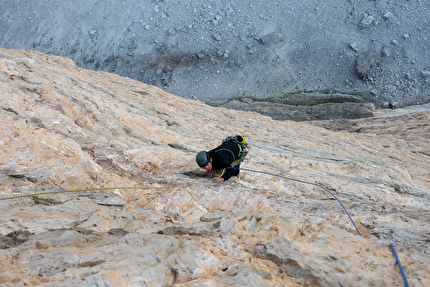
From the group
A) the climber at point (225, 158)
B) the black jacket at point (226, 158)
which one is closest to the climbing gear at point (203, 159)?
the climber at point (225, 158)

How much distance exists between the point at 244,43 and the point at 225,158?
24217 mm

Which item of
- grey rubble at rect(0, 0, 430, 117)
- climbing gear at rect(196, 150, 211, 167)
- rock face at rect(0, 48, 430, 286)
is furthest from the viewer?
grey rubble at rect(0, 0, 430, 117)

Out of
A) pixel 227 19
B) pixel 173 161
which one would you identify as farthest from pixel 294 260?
pixel 227 19

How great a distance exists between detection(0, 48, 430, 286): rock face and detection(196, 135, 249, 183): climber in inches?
13.6

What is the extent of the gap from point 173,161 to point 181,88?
21.2 m

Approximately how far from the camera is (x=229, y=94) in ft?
89.5

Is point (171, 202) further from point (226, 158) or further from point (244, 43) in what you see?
point (244, 43)

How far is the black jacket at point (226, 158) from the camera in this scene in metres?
6.61

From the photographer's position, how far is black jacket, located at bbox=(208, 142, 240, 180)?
6.61m

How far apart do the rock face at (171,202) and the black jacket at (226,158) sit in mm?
364

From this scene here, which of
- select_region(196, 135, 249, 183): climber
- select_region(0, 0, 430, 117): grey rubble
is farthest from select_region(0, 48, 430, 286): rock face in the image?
select_region(0, 0, 430, 117): grey rubble

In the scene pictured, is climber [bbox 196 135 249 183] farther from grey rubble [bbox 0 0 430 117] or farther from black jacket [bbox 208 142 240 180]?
grey rubble [bbox 0 0 430 117]

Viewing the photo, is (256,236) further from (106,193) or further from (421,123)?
(421,123)

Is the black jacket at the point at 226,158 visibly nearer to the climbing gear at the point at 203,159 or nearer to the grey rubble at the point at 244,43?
the climbing gear at the point at 203,159
